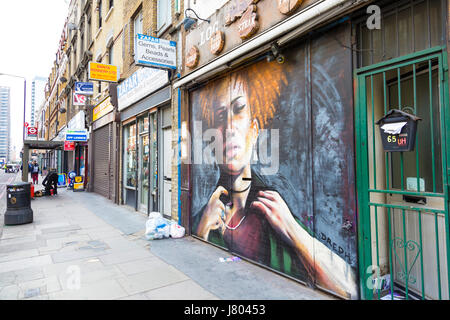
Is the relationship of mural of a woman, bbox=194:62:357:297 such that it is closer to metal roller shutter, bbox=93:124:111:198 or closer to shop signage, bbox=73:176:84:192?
metal roller shutter, bbox=93:124:111:198

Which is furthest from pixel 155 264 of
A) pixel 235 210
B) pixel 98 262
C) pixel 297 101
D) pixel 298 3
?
pixel 298 3

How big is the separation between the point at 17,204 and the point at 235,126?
6926 millimetres

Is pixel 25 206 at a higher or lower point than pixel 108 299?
higher

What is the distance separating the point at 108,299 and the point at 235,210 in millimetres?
2575

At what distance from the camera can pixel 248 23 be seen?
4.84m

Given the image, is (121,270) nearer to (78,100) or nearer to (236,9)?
(236,9)

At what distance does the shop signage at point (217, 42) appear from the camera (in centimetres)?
552

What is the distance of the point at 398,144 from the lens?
3.03 m

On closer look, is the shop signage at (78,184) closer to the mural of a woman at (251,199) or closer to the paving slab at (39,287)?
the mural of a woman at (251,199)

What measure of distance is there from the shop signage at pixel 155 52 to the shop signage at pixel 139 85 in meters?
0.58

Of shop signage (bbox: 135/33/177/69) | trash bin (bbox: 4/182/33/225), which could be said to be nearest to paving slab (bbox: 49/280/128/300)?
shop signage (bbox: 135/33/177/69)

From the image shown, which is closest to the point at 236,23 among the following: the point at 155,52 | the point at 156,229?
the point at 155,52

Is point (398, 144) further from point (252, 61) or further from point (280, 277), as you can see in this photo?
point (252, 61)

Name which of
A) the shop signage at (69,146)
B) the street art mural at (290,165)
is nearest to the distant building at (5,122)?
the shop signage at (69,146)
